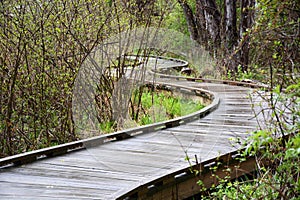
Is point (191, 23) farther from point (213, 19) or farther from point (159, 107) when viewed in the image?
point (159, 107)

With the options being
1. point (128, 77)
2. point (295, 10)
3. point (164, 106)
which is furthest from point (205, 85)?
point (295, 10)

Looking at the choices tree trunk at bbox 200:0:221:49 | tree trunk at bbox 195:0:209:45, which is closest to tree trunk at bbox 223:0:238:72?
tree trunk at bbox 200:0:221:49

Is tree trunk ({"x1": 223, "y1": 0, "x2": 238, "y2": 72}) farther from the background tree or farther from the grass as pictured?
the grass

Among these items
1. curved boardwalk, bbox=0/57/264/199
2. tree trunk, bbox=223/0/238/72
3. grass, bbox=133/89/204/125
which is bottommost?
curved boardwalk, bbox=0/57/264/199

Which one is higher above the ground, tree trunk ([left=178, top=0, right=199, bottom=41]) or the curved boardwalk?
tree trunk ([left=178, top=0, right=199, bottom=41])

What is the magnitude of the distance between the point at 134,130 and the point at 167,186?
1717 millimetres

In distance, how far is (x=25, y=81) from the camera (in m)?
6.37

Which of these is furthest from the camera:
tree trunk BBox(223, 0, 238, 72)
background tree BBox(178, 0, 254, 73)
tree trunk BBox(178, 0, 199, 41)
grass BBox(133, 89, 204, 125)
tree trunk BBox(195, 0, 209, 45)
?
tree trunk BBox(178, 0, 199, 41)

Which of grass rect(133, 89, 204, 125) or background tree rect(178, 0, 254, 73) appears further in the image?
background tree rect(178, 0, 254, 73)

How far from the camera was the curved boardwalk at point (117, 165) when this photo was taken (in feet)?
12.1

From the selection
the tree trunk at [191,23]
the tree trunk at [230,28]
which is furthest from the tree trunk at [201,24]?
the tree trunk at [230,28]

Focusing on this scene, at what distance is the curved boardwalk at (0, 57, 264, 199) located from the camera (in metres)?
3.70

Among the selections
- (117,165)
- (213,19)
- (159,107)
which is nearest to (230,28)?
(213,19)

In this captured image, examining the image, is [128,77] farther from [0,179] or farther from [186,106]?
[0,179]
